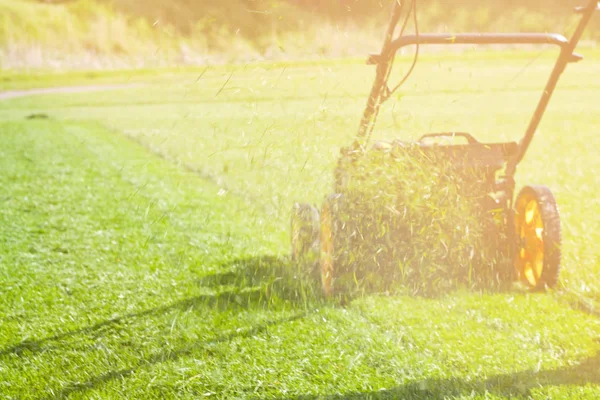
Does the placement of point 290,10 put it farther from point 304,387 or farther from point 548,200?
point 304,387

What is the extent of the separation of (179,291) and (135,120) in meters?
15.3

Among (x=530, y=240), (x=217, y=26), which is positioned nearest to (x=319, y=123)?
(x=217, y=26)

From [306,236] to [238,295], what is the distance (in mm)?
582

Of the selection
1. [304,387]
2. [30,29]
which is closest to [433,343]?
[304,387]

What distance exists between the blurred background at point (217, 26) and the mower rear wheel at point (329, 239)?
3.11 feet

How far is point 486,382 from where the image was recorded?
3.71 meters

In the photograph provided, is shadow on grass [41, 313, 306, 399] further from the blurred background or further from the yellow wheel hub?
the blurred background

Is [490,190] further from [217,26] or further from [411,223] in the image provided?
[217,26]

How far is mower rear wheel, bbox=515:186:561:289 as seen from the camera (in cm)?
465

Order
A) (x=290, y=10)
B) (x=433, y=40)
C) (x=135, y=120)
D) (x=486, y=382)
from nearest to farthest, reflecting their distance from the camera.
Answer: (x=486, y=382) → (x=433, y=40) → (x=290, y=10) → (x=135, y=120)

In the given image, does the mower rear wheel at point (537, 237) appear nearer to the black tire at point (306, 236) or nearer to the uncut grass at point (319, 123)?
the uncut grass at point (319, 123)

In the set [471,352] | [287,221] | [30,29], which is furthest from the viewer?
[30,29]

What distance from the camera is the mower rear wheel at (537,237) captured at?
4.65 meters

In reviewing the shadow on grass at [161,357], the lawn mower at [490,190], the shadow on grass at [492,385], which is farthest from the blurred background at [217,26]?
the shadow on grass at [492,385]
